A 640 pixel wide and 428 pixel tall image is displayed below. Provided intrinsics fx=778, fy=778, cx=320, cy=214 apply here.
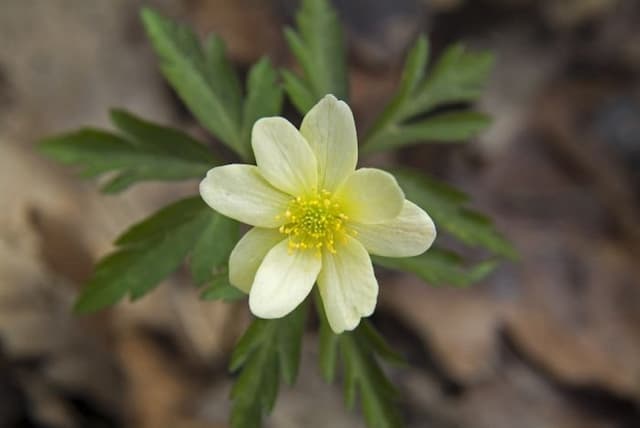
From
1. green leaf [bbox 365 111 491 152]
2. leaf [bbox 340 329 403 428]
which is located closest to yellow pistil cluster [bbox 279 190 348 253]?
leaf [bbox 340 329 403 428]

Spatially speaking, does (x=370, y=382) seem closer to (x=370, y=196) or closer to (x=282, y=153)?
(x=370, y=196)

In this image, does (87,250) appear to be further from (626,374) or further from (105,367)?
(626,374)

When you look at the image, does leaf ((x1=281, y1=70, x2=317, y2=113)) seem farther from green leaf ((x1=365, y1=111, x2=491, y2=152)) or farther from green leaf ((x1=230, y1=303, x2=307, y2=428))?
green leaf ((x1=230, y1=303, x2=307, y2=428))

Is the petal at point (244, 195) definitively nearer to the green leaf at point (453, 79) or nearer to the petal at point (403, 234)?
the petal at point (403, 234)

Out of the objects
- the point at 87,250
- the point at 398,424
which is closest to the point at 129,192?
the point at 87,250

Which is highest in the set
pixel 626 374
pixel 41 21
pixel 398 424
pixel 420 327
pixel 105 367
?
pixel 41 21

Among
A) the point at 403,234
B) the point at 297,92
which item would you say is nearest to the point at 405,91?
Result: the point at 297,92

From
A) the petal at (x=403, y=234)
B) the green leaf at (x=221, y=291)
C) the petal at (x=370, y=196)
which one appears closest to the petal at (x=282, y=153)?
the petal at (x=370, y=196)
